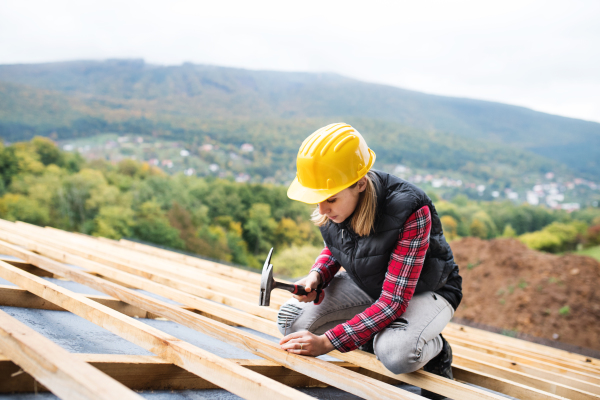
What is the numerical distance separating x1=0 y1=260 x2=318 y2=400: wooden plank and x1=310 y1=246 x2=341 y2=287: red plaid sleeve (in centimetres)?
87

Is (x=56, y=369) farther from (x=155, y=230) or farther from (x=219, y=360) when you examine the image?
(x=155, y=230)

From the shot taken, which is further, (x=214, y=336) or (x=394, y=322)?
(x=394, y=322)

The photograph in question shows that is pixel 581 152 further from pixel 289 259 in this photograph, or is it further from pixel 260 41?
pixel 260 41

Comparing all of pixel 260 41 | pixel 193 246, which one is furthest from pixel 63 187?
pixel 260 41

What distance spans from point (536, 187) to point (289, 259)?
28402mm

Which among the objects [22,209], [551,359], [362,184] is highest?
[362,184]

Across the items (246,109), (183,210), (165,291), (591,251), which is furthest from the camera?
(246,109)

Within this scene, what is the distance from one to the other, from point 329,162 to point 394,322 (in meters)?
0.71

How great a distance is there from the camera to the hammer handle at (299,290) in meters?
1.56

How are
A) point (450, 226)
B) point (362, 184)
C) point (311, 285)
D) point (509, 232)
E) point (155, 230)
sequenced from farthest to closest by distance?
1. point (155, 230)
2. point (450, 226)
3. point (509, 232)
4. point (311, 285)
5. point (362, 184)

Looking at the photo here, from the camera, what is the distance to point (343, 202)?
155 centimetres

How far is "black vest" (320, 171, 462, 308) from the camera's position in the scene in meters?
1.52

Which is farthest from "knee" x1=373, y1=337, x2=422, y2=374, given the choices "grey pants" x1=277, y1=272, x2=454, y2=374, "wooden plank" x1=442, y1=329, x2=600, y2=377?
"wooden plank" x1=442, y1=329, x2=600, y2=377

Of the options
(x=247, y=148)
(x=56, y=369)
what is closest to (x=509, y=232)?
(x=247, y=148)
